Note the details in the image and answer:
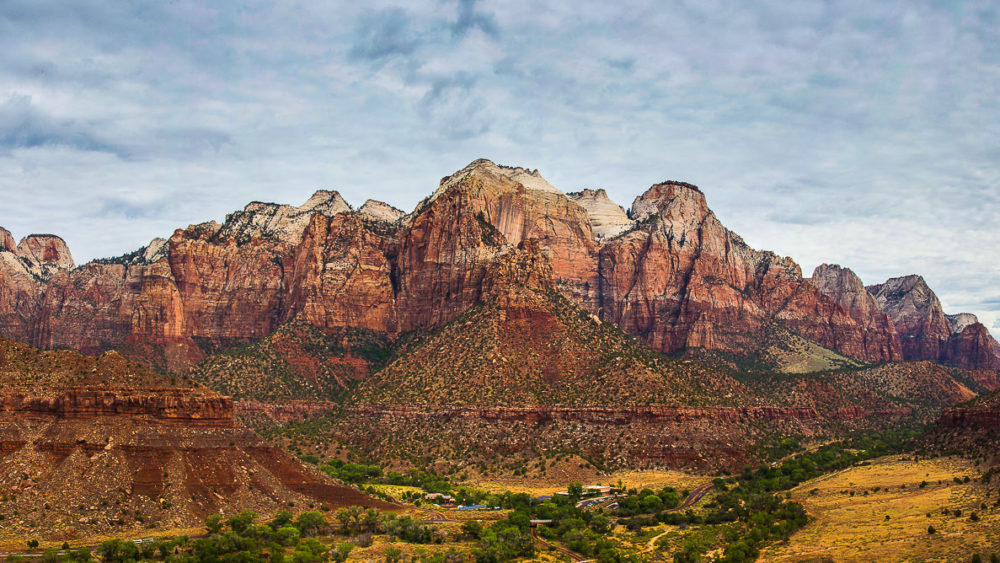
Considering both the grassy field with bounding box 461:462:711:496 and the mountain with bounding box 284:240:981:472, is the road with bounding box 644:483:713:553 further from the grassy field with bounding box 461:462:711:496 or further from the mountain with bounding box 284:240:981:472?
the mountain with bounding box 284:240:981:472

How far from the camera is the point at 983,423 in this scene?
10456cm

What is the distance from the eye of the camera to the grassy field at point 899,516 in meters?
71.8

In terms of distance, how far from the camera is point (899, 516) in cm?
8444

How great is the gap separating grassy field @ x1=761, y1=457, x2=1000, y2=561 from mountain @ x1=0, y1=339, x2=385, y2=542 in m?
49.6

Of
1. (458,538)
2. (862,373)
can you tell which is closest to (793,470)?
(458,538)

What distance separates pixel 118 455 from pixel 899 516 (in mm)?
71290

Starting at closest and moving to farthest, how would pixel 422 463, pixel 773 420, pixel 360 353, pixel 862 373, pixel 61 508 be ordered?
pixel 61 508, pixel 422 463, pixel 773 420, pixel 360 353, pixel 862 373

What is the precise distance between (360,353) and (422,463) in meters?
53.7

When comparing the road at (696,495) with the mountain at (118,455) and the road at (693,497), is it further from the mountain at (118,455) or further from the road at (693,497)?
the mountain at (118,455)

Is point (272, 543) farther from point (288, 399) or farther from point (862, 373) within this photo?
point (862, 373)

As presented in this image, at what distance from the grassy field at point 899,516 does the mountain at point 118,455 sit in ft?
163

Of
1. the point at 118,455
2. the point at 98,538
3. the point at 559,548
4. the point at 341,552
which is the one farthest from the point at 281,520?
the point at 559,548

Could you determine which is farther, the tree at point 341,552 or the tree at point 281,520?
the tree at point 281,520

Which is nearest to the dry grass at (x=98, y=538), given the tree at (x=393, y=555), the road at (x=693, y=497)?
the tree at (x=393, y=555)
